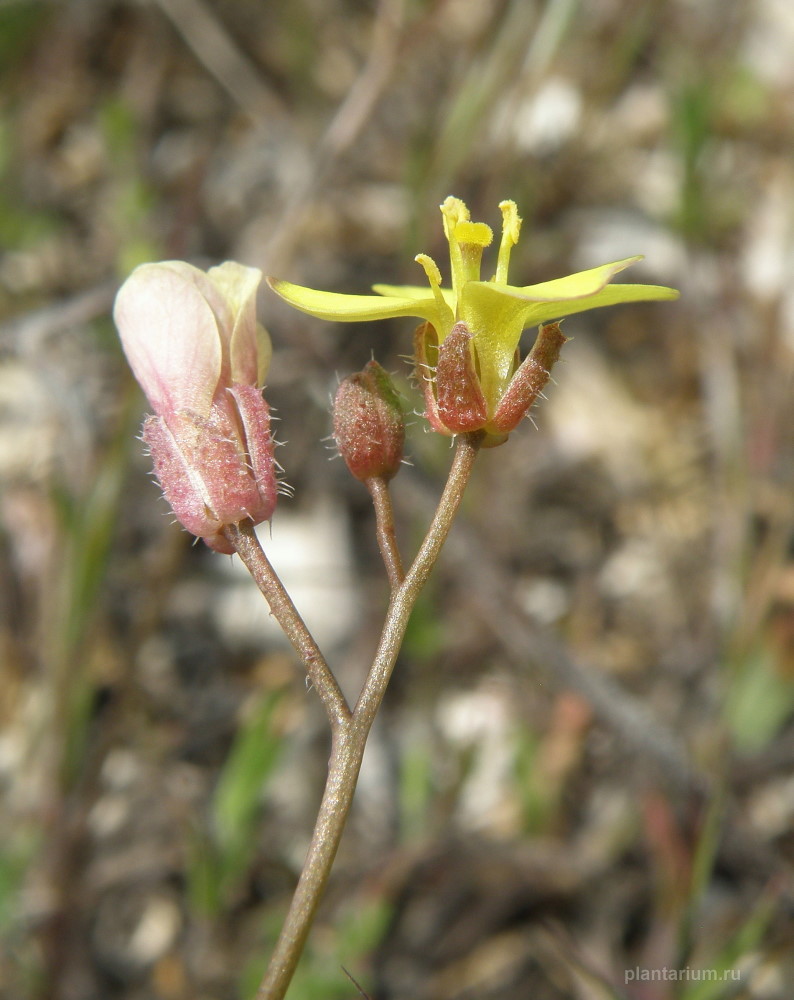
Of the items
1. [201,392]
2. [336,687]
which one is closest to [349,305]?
[201,392]

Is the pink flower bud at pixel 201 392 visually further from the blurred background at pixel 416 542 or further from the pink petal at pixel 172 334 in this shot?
the blurred background at pixel 416 542

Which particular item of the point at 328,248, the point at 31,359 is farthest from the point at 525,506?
the point at 31,359

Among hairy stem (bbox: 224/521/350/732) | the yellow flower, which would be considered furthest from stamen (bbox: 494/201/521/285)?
hairy stem (bbox: 224/521/350/732)

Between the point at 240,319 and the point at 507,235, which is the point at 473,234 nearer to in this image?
the point at 507,235

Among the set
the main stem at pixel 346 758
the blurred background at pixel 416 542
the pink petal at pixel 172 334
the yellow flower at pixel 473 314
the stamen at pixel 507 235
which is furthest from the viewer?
the blurred background at pixel 416 542

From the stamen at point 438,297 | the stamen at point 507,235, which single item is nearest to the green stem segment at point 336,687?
the stamen at point 438,297
